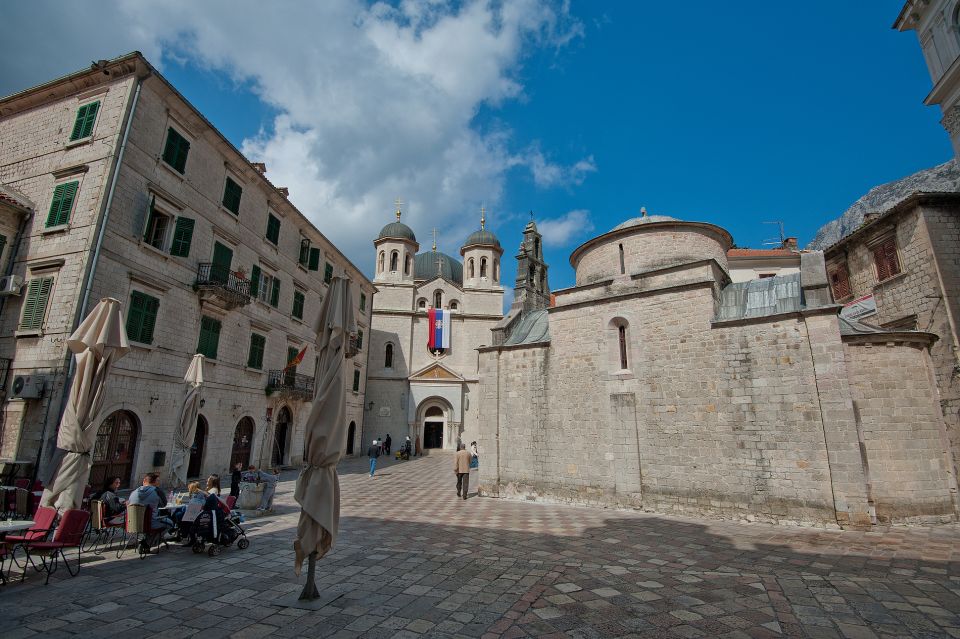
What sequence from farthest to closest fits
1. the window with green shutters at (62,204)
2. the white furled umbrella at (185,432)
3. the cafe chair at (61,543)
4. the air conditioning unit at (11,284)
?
1. the window with green shutters at (62,204)
2. the air conditioning unit at (11,284)
3. the white furled umbrella at (185,432)
4. the cafe chair at (61,543)

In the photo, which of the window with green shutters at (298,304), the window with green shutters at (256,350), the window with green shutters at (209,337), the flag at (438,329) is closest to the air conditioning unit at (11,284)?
the window with green shutters at (209,337)

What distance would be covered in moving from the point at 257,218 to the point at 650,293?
16444 millimetres

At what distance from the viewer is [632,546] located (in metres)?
8.26

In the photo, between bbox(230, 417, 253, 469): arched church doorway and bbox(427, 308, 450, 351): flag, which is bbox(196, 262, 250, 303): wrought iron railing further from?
bbox(427, 308, 450, 351): flag

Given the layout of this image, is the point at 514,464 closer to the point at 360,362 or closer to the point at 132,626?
the point at 132,626

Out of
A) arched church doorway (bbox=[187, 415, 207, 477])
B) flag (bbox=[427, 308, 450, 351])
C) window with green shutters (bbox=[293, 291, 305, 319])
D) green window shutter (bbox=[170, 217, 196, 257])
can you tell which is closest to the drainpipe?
green window shutter (bbox=[170, 217, 196, 257])

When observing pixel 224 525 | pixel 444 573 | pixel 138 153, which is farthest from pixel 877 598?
pixel 138 153

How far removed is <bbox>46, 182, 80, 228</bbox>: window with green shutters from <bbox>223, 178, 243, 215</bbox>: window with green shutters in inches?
184

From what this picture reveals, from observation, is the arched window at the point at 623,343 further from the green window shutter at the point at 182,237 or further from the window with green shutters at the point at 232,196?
the window with green shutters at the point at 232,196

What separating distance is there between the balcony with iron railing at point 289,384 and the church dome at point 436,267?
70.4ft

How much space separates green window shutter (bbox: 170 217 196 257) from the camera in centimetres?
1458

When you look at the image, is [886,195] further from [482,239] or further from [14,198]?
[14,198]

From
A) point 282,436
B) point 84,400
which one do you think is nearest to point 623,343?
point 84,400

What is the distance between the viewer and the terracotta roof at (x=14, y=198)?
1275 cm
